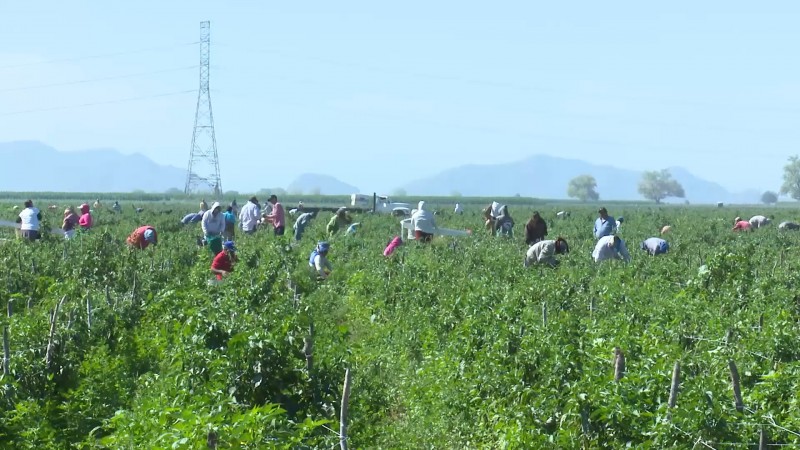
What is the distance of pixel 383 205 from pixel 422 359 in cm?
4594

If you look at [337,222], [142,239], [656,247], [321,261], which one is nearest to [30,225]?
[142,239]

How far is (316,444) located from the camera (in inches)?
327

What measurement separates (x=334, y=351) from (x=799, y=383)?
3.87 metres

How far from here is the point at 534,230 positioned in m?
22.4

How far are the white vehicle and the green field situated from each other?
33.6 meters

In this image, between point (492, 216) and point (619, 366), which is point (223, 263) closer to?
point (619, 366)

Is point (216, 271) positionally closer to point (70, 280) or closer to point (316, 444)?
point (70, 280)

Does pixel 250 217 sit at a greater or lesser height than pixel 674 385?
greater

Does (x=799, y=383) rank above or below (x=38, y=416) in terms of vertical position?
above

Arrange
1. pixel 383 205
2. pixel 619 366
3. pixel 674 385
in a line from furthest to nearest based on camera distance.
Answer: pixel 383 205, pixel 619 366, pixel 674 385

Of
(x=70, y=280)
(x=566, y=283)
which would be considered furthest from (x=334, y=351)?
(x=70, y=280)

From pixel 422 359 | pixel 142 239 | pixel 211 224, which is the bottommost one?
pixel 422 359

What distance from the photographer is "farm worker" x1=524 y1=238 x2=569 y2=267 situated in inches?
691

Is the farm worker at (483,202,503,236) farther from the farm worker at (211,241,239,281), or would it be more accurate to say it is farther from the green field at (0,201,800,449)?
the farm worker at (211,241,239,281)
